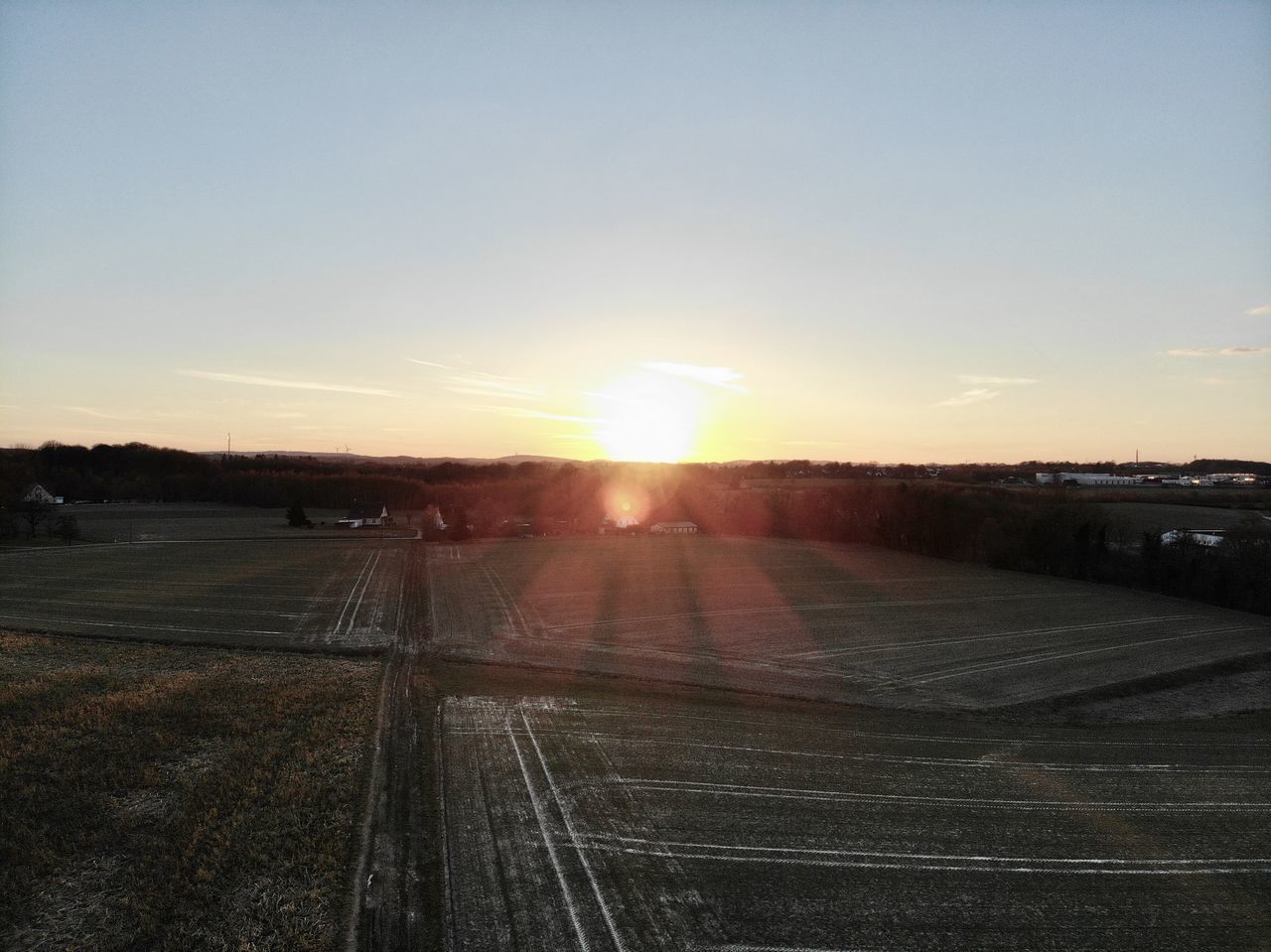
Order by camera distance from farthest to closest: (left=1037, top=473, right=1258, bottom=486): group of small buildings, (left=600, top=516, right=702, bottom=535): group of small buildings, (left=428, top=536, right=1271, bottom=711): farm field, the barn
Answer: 1. (left=1037, top=473, right=1258, bottom=486): group of small buildings
2. (left=600, top=516, right=702, bottom=535): group of small buildings
3. the barn
4. (left=428, top=536, right=1271, bottom=711): farm field

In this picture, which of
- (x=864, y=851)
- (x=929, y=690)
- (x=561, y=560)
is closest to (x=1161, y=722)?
(x=929, y=690)

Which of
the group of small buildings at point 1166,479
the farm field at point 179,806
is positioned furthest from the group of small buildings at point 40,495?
the group of small buildings at point 1166,479

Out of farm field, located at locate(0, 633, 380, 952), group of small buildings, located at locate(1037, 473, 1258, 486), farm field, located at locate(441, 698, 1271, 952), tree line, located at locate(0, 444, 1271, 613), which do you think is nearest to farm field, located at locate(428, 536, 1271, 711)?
tree line, located at locate(0, 444, 1271, 613)

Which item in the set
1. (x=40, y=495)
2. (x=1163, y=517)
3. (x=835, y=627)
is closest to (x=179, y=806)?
(x=835, y=627)

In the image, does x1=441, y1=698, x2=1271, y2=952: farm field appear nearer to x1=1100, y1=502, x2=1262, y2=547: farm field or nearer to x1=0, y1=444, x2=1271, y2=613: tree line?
x1=0, y1=444, x2=1271, y2=613: tree line

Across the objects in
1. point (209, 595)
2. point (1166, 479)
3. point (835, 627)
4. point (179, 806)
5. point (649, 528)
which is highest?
point (1166, 479)

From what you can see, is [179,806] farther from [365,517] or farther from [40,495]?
[40,495]
